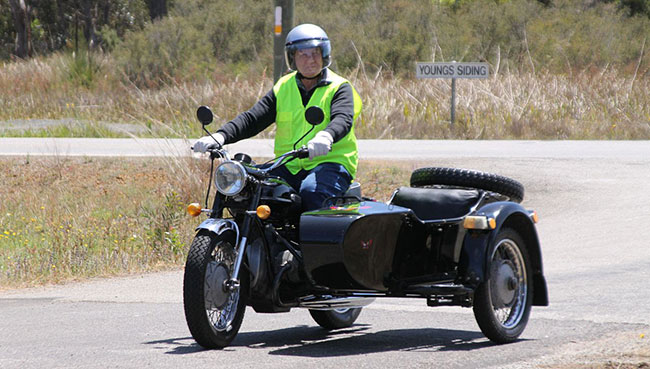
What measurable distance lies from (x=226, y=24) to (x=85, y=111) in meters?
12.0

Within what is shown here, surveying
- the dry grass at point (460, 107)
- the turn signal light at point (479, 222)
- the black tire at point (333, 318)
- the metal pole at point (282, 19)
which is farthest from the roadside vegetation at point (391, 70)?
the turn signal light at point (479, 222)

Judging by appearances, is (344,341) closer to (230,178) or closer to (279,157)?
(279,157)

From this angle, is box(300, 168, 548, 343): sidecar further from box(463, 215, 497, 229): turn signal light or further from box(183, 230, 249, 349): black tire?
box(183, 230, 249, 349): black tire

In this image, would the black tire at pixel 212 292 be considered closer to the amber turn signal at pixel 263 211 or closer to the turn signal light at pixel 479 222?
the amber turn signal at pixel 263 211

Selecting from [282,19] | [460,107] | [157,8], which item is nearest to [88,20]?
[157,8]

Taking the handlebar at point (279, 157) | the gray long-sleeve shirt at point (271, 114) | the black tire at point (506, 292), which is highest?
the gray long-sleeve shirt at point (271, 114)

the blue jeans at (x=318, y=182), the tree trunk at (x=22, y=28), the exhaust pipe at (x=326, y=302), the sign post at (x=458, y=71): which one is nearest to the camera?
the exhaust pipe at (x=326, y=302)

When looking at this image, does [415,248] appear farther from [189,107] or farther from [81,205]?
[189,107]

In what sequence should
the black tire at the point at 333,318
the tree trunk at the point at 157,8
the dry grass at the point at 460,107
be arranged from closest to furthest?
the black tire at the point at 333,318
the dry grass at the point at 460,107
the tree trunk at the point at 157,8

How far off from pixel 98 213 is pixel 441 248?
8400 millimetres

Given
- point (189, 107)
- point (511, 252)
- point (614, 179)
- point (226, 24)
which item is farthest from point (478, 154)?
point (226, 24)

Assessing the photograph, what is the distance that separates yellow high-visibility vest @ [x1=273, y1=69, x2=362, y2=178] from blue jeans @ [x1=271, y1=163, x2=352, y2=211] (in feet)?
0.13

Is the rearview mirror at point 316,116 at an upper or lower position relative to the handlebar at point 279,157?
upper

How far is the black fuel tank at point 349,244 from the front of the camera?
20.3 feet
